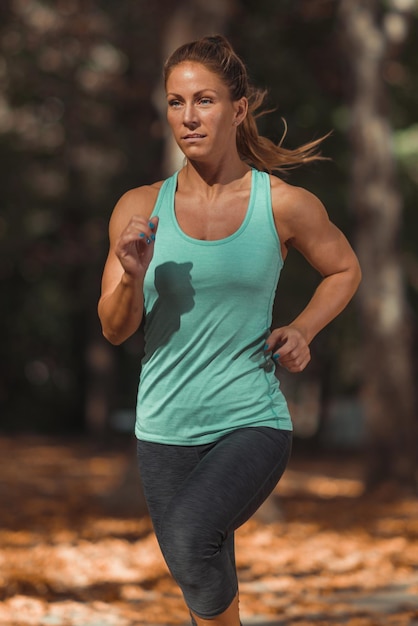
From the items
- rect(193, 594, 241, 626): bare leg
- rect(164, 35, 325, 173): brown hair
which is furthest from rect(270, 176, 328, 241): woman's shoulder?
rect(193, 594, 241, 626): bare leg

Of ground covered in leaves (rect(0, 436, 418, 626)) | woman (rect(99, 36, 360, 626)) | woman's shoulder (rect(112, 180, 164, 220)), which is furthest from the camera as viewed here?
ground covered in leaves (rect(0, 436, 418, 626))

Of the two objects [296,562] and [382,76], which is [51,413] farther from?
[296,562]

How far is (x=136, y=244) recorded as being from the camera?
3.29 meters

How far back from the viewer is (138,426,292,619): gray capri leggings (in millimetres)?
3344

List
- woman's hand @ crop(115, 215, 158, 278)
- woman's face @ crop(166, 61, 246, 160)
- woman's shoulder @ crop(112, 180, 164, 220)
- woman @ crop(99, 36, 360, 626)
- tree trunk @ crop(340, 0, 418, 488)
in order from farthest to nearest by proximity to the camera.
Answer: tree trunk @ crop(340, 0, 418, 488) → woman's shoulder @ crop(112, 180, 164, 220) → woman's face @ crop(166, 61, 246, 160) → woman @ crop(99, 36, 360, 626) → woman's hand @ crop(115, 215, 158, 278)

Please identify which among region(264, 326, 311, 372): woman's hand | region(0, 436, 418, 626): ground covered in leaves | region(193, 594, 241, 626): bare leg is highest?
region(264, 326, 311, 372): woman's hand

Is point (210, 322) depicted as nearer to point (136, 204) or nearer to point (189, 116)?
point (136, 204)

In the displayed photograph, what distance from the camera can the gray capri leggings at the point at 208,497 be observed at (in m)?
3.34

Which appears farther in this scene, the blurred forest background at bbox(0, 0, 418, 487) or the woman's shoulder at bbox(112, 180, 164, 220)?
the blurred forest background at bbox(0, 0, 418, 487)

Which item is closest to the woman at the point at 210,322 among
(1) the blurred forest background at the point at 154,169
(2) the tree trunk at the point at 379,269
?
(1) the blurred forest background at the point at 154,169

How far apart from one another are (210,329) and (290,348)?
25cm

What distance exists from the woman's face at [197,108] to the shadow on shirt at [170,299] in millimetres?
380

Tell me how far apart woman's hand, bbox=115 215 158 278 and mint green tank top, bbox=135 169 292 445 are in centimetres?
16

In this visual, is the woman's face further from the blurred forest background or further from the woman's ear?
the blurred forest background
